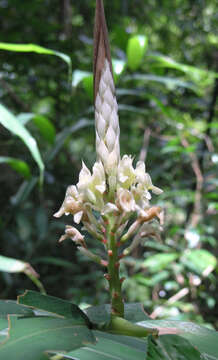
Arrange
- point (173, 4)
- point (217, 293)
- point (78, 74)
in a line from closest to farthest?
point (78, 74)
point (217, 293)
point (173, 4)

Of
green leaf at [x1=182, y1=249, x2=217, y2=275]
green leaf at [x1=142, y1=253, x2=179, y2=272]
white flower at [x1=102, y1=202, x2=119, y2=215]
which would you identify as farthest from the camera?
green leaf at [x1=142, y1=253, x2=179, y2=272]

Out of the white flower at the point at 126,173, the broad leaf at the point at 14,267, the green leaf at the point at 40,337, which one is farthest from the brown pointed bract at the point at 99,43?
the broad leaf at the point at 14,267

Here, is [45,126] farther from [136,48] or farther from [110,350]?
[110,350]

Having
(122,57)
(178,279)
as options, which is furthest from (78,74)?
(178,279)

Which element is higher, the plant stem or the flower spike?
the flower spike

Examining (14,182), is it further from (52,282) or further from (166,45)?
(166,45)

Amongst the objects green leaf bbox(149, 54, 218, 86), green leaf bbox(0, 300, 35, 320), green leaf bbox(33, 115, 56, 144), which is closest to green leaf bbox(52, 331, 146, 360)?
green leaf bbox(0, 300, 35, 320)

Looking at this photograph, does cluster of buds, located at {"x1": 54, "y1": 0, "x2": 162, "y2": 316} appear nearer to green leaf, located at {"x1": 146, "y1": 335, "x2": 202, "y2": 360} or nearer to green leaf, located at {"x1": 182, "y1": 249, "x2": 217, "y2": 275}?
green leaf, located at {"x1": 146, "y1": 335, "x2": 202, "y2": 360}
